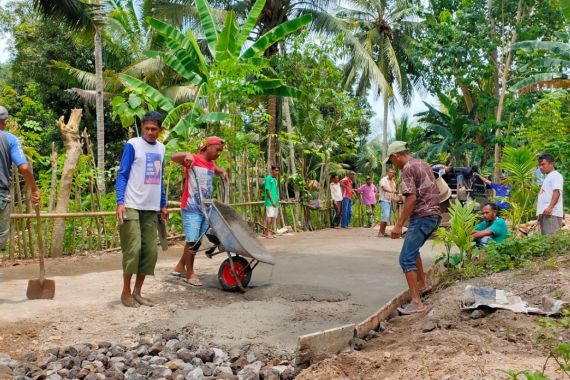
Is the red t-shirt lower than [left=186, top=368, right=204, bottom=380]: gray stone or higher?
higher

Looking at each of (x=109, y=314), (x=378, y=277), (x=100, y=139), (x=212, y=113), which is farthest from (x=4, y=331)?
(x=100, y=139)

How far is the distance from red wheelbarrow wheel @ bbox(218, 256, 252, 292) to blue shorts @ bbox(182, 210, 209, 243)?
41 centimetres

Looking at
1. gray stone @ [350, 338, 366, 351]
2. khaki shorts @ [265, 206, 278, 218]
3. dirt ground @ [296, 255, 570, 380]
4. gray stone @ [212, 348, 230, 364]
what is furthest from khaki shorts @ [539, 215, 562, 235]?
khaki shorts @ [265, 206, 278, 218]

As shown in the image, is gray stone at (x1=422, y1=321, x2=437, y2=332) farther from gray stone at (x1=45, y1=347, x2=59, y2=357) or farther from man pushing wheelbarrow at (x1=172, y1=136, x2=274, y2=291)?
gray stone at (x1=45, y1=347, x2=59, y2=357)

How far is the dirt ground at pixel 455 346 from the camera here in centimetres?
340

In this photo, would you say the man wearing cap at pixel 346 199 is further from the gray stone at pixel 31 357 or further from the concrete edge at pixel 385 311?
the gray stone at pixel 31 357

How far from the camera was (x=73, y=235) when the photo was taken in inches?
347

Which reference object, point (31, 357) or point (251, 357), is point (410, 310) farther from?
point (31, 357)

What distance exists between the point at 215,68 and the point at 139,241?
6.34 metres

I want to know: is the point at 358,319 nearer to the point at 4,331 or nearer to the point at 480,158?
the point at 4,331

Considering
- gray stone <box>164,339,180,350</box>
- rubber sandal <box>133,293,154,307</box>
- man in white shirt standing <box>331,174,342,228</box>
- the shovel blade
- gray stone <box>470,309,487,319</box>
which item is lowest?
gray stone <box>164,339,180,350</box>

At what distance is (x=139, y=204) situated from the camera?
5.26 meters

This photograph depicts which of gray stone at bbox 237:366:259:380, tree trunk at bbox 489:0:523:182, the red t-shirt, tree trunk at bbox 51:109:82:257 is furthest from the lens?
tree trunk at bbox 489:0:523:182

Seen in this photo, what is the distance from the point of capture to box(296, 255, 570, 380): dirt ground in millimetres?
3396
